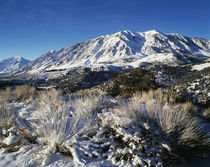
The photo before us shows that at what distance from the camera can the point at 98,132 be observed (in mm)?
2711

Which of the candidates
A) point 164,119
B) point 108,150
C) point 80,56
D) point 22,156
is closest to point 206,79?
point 164,119

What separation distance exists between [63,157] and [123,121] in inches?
51.9

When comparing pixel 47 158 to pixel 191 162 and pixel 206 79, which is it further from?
pixel 206 79

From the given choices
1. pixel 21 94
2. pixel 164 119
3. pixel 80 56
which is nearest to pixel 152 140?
pixel 164 119

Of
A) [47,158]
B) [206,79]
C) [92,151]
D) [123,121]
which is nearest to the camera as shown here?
[47,158]

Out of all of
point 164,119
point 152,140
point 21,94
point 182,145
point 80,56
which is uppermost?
point 80,56

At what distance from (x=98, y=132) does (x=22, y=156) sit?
1.42 m

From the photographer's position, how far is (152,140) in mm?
2303

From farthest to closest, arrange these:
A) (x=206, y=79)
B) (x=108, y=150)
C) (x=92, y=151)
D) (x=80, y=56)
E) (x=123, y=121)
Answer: (x=80, y=56) < (x=206, y=79) < (x=123, y=121) < (x=108, y=150) < (x=92, y=151)

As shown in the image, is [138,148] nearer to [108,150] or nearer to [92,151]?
[108,150]

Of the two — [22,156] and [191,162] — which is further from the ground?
[22,156]

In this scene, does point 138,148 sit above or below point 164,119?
below

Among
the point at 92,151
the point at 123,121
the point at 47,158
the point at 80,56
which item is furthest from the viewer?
the point at 80,56

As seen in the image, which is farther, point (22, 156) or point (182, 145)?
point (182, 145)
